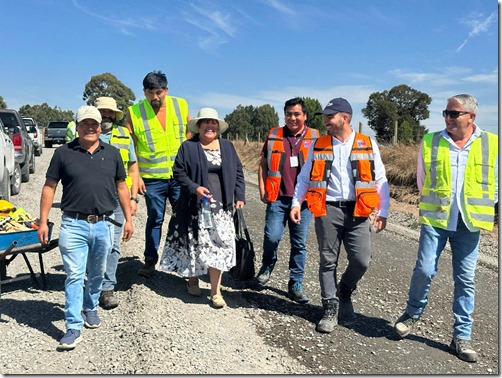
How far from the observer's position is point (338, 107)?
4.03m

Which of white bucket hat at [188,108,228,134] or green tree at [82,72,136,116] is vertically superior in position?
green tree at [82,72,136,116]

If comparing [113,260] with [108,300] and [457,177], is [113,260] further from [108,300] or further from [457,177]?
[457,177]

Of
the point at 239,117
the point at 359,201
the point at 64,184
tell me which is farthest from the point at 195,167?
the point at 239,117

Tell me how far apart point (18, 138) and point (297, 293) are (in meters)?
9.59

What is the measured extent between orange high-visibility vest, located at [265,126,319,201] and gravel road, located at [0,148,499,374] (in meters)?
1.16

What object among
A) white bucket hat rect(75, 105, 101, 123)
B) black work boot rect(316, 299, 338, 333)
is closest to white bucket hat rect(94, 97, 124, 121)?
white bucket hat rect(75, 105, 101, 123)

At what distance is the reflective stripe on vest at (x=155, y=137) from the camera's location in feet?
16.4

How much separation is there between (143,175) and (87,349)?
6.66ft

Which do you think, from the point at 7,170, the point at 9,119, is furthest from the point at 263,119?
the point at 7,170

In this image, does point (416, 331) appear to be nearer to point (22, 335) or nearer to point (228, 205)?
point (228, 205)

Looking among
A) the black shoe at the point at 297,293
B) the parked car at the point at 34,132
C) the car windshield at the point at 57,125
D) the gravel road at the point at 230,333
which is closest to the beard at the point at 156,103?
the gravel road at the point at 230,333

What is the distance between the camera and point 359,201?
13.0 feet

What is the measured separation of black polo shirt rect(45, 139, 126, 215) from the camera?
12.1 feet

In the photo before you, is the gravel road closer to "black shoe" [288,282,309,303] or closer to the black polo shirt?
"black shoe" [288,282,309,303]
